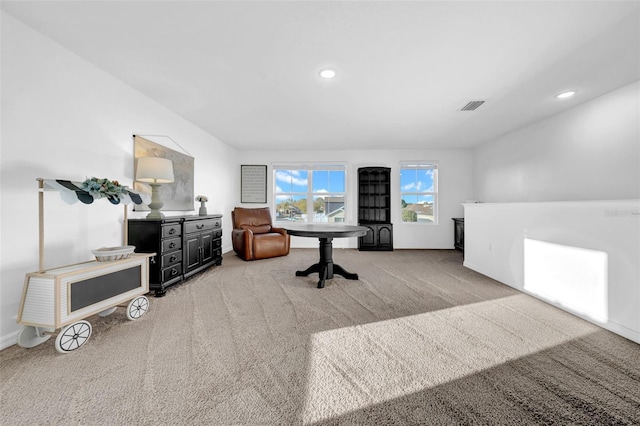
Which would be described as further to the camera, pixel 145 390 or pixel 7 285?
pixel 7 285

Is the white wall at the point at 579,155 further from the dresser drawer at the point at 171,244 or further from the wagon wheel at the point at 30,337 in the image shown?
the wagon wheel at the point at 30,337

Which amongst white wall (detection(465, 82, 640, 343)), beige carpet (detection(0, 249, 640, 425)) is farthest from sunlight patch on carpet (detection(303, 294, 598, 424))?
white wall (detection(465, 82, 640, 343))

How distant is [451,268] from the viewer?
386 centimetres

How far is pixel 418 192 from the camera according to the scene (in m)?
5.86

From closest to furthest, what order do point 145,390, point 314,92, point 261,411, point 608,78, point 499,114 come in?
1. point 261,411
2. point 145,390
3. point 608,78
4. point 314,92
5. point 499,114

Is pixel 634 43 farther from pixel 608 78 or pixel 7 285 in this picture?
pixel 7 285

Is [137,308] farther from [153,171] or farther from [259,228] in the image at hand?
[259,228]

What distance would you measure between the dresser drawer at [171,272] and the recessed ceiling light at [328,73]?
2.74 metres

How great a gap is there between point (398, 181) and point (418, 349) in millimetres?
4687

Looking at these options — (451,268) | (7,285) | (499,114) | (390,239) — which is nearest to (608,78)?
(499,114)

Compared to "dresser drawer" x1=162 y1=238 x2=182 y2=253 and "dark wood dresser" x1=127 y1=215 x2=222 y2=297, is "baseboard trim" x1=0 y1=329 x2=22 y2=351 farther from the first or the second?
"dresser drawer" x1=162 y1=238 x2=182 y2=253

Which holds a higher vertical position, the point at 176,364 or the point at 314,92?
the point at 314,92

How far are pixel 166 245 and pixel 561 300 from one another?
419 cm

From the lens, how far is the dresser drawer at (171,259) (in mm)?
2666
